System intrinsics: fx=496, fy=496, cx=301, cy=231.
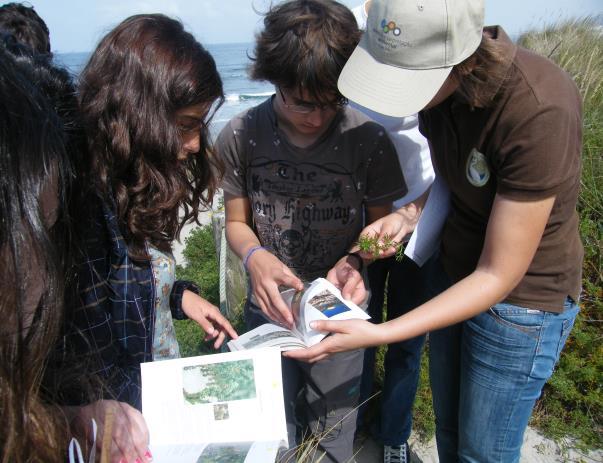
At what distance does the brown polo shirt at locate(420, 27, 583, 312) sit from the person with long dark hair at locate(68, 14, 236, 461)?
865 mm

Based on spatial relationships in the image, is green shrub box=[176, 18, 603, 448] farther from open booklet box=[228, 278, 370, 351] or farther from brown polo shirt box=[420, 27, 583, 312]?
brown polo shirt box=[420, 27, 583, 312]

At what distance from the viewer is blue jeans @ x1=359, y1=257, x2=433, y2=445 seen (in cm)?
239

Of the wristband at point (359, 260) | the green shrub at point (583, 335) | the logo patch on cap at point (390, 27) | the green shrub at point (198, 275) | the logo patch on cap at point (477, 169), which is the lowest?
the green shrub at point (198, 275)

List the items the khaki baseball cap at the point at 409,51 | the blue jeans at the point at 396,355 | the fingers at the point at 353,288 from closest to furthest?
the khaki baseball cap at the point at 409,51, the fingers at the point at 353,288, the blue jeans at the point at 396,355

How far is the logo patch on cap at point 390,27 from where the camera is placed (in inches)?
57.8

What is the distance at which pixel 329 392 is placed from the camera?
2266 mm

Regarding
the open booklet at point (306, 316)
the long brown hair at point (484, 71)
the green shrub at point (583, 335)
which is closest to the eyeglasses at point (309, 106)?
the long brown hair at point (484, 71)

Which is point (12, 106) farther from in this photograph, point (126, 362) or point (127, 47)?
point (126, 362)

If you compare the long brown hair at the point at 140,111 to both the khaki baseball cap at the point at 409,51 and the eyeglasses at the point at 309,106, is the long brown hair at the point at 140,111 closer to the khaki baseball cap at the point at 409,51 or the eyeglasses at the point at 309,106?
the eyeglasses at the point at 309,106

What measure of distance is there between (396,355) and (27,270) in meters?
2.03

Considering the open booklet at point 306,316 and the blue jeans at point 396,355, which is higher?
the open booklet at point 306,316

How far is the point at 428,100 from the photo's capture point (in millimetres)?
1463

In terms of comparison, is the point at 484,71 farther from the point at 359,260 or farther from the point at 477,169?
the point at 359,260

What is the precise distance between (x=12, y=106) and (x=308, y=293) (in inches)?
49.6
